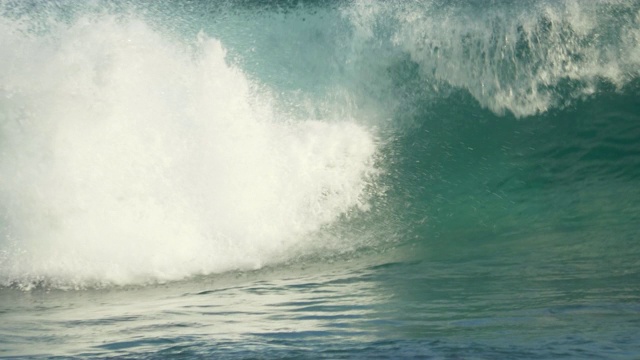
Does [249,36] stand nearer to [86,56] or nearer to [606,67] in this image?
[86,56]

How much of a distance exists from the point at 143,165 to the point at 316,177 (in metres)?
1.61

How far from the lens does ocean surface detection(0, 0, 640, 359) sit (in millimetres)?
5047

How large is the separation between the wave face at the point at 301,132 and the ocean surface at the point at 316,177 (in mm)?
24

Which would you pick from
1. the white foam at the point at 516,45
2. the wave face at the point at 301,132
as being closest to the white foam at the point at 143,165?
the wave face at the point at 301,132

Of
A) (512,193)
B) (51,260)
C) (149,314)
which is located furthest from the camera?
(512,193)

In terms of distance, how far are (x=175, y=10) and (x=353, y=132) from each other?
2647mm

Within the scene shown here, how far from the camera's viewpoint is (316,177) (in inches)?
329

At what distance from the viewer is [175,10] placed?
32.9ft

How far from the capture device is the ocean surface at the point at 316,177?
5.05 meters

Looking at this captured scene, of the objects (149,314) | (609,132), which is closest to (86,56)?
(149,314)

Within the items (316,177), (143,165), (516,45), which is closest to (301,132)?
(316,177)

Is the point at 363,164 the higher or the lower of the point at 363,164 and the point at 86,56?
the lower

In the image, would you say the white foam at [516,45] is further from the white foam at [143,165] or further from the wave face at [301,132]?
the white foam at [143,165]

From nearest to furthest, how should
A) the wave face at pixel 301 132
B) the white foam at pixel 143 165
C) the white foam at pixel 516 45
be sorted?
1. the white foam at pixel 143 165
2. the wave face at pixel 301 132
3. the white foam at pixel 516 45
